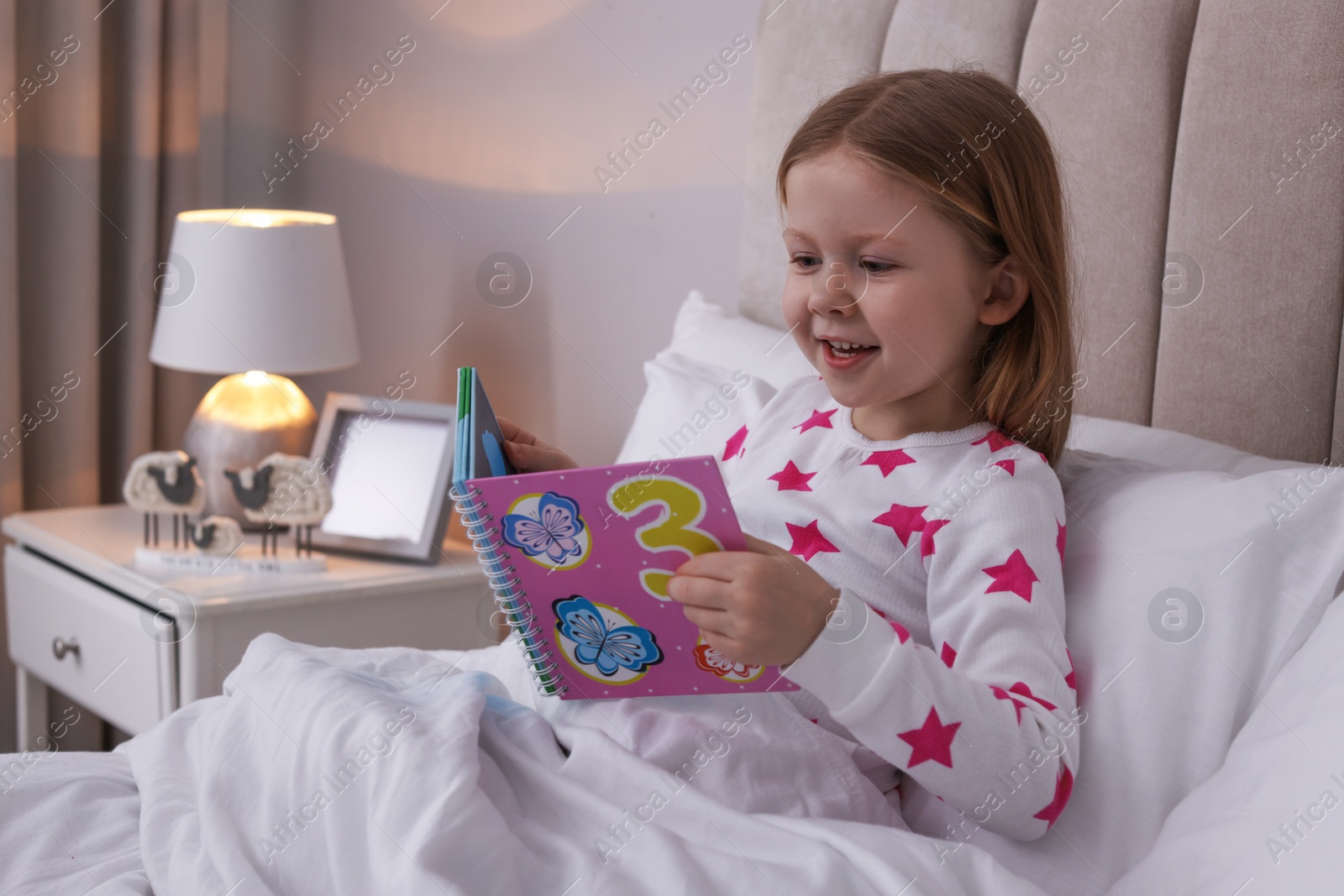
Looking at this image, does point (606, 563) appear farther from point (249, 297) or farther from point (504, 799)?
point (249, 297)

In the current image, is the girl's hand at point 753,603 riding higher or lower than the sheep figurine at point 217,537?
higher

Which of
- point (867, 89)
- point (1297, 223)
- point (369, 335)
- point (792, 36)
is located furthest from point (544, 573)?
point (369, 335)

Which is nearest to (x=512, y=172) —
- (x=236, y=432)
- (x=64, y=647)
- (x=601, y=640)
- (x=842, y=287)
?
(x=236, y=432)

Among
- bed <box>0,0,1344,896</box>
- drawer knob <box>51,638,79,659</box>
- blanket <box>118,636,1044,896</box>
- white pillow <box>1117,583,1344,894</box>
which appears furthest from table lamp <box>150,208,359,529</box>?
white pillow <box>1117,583,1344,894</box>

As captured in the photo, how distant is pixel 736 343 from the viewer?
4.53 ft

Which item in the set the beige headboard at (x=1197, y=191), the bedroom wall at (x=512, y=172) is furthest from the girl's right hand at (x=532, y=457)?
the bedroom wall at (x=512, y=172)

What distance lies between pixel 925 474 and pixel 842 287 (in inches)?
6.3

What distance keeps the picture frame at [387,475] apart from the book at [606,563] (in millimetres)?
945

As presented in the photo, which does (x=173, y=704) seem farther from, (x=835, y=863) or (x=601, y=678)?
(x=835, y=863)

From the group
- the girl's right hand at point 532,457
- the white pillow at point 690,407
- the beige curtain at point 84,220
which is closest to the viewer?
the girl's right hand at point 532,457

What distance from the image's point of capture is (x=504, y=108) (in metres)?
1.96

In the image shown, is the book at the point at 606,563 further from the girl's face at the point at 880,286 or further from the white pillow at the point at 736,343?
the white pillow at the point at 736,343

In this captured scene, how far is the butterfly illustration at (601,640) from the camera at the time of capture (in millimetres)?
800

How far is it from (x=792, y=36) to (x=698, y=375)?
17.7 inches
